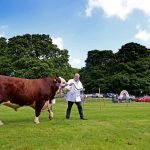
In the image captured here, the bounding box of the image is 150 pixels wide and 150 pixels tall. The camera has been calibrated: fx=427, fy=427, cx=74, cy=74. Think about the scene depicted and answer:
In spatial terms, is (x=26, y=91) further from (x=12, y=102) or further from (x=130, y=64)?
(x=130, y=64)

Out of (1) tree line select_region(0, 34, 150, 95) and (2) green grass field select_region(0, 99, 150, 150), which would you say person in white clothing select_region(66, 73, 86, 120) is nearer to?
(2) green grass field select_region(0, 99, 150, 150)

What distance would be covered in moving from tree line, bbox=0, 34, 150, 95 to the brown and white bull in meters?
52.8

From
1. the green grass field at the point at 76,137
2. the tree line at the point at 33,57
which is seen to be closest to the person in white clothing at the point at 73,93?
the green grass field at the point at 76,137

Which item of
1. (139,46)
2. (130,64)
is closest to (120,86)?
Answer: (130,64)

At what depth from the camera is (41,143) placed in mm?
12641

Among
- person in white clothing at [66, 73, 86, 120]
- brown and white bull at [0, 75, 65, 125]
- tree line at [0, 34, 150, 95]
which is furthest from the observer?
tree line at [0, 34, 150, 95]

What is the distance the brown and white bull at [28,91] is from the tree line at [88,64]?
5282 centimetres

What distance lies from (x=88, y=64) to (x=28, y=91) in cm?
10192

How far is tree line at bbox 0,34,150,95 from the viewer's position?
75500mm

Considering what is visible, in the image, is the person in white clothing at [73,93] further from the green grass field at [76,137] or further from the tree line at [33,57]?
the tree line at [33,57]

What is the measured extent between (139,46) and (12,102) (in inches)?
3613

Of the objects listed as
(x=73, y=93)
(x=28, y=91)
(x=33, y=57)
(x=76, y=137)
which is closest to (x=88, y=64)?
(x=33, y=57)

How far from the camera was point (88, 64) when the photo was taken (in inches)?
4717

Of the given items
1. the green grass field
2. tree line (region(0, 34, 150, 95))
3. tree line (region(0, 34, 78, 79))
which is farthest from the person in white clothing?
tree line (region(0, 34, 78, 79))
